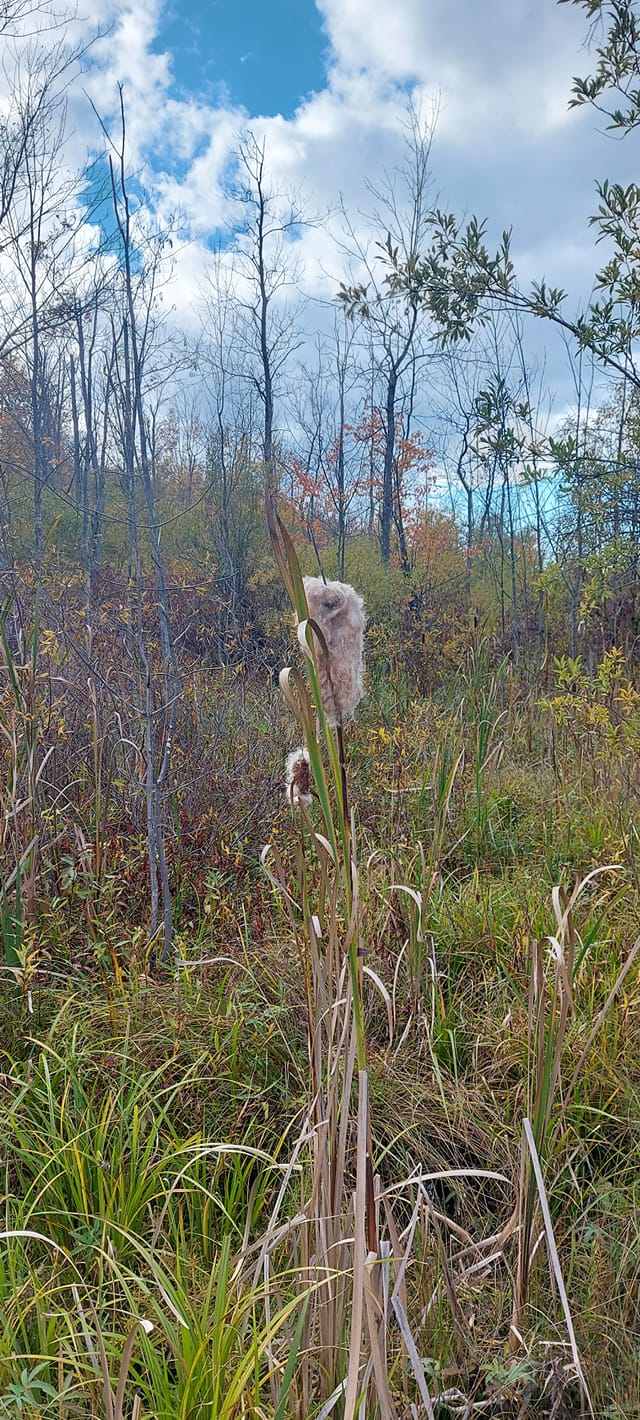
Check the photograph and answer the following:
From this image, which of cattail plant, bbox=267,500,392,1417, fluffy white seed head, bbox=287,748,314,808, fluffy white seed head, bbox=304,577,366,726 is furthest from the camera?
fluffy white seed head, bbox=287,748,314,808

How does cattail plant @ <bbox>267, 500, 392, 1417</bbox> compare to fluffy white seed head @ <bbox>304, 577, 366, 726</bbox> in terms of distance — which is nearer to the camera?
cattail plant @ <bbox>267, 500, 392, 1417</bbox>

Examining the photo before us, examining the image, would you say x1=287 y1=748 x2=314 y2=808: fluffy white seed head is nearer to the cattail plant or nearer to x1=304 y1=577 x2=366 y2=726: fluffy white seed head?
the cattail plant

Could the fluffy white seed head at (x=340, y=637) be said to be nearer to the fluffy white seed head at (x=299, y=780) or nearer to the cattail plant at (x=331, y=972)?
the cattail plant at (x=331, y=972)

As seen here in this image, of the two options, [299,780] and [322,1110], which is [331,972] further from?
[299,780]

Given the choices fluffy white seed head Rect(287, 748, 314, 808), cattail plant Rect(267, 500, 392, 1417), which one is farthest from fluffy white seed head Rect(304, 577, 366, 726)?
fluffy white seed head Rect(287, 748, 314, 808)

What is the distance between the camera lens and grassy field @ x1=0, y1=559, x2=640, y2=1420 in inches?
39.9

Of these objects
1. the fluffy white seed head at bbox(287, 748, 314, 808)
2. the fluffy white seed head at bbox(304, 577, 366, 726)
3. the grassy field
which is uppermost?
the fluffy white seed head at bbox(304, 577, 366, 726)

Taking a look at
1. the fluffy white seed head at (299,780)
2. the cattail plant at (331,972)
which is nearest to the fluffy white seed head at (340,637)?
the cattail plant at (331,972)

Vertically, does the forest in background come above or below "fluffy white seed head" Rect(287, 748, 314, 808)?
below

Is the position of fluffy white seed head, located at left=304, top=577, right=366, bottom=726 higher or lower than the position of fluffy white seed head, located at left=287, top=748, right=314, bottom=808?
higher

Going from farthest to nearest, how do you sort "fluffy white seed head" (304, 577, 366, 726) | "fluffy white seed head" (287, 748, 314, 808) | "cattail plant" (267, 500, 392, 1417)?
"fluffy white seed head" (287, 748, 314, 808)
"fluffy white seed head" (304, 577, 366, 726)
"cattail plant" (267, 500, 392, 1417)

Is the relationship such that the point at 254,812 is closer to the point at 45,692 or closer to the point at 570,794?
the point at 45,692

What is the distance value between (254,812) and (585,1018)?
179cm

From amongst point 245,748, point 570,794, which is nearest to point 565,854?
point 570,794
